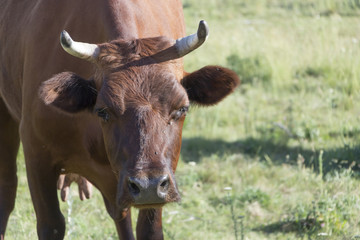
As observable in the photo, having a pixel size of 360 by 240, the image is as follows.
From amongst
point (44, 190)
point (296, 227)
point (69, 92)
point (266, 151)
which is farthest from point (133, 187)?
point (266, 151)

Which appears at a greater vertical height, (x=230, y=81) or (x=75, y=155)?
(x=230, y=81)

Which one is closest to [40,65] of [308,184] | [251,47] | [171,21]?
[171,21]

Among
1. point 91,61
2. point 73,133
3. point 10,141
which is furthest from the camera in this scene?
point 10,141

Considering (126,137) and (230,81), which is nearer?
(126,137)

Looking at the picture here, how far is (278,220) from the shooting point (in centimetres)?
579

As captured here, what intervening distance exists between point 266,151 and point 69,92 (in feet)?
12.3

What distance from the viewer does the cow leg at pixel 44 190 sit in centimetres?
459

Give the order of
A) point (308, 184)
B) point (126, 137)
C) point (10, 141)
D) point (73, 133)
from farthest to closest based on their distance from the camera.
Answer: point (308, 184), point (10, 141), point (73, 133), point (126, 137)

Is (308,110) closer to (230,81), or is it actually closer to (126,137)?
(230,81)

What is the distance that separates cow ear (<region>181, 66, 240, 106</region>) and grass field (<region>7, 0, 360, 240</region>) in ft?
3.02

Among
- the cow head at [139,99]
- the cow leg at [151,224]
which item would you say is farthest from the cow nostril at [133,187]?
the cow leg at [151,224]

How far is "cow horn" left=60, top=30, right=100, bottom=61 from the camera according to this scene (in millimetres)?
3736

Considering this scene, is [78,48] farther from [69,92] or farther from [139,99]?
[139,99]

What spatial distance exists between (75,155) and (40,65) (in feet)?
2.15
